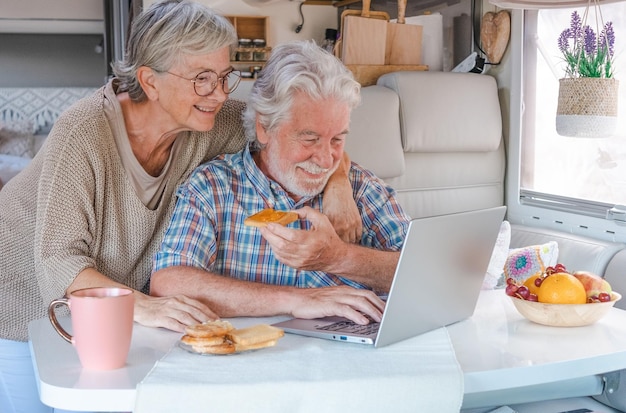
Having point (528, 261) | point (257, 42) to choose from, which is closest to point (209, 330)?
point (528, 261)

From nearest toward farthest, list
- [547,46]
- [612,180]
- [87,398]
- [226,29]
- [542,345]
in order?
[87,398] < [542,345] < [226,29] < [612,180] < [547,46]

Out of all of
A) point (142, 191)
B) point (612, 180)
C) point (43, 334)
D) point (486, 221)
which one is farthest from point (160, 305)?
point (612, 180)

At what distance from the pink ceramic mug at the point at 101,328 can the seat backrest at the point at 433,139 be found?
169 centimetres

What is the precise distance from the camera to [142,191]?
5.70 ft

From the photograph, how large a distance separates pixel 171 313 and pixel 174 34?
0.64 meters

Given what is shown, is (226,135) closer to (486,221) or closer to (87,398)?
(486,221)

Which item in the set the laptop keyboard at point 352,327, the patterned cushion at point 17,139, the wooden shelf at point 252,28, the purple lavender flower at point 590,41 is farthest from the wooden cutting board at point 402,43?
the patterned cushion at point 17,139

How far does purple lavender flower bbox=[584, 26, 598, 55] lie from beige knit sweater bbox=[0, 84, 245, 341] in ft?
4.19

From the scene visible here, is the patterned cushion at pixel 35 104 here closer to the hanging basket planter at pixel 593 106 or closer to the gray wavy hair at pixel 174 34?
the hanging basket planter at pixel 593 106

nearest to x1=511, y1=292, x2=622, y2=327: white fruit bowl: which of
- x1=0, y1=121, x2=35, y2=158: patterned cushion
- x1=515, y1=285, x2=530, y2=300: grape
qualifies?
x1=515, y1=285, x2=530, y2=300: grape

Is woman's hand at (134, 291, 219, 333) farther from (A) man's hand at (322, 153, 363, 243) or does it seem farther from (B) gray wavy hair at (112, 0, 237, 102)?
(B) gray wavy hair at (112, 0, 237, 102)

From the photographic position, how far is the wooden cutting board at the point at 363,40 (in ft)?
9.87

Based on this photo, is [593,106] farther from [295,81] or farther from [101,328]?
[101,328]

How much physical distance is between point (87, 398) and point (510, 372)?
0.58m
